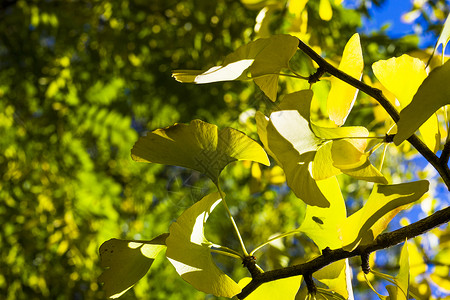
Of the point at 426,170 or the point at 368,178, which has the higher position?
the point at 368,178

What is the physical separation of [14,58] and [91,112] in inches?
10.1

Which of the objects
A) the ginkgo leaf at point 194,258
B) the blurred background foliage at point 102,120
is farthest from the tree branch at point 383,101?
the blurred background foliage at point 102,120

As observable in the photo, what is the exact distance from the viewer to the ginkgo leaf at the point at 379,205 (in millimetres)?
219

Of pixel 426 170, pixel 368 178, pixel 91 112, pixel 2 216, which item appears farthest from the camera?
pixel 91 112

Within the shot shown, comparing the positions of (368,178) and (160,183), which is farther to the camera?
(160,183)

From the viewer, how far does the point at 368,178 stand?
0.24 m

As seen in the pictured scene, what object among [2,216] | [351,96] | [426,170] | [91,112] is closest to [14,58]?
[91,112]

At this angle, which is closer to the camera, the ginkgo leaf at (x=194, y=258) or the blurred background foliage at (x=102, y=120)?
the ginkgo leaf at (x=194, y=258)

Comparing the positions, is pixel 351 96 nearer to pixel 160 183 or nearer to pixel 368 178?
pixel 368 178

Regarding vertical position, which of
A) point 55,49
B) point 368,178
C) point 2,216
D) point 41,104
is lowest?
point 2,216

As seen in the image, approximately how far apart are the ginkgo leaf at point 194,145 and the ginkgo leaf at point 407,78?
0.08 metres

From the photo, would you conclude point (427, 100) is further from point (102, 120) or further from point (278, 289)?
point (102, 120)

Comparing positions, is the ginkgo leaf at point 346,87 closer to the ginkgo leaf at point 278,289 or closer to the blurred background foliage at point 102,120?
the ginkgo leaf at point 278,289

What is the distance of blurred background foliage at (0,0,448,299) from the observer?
0.99 meters
